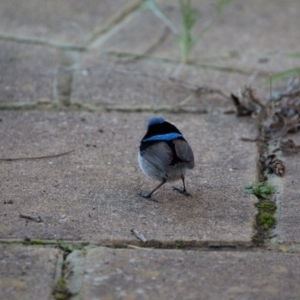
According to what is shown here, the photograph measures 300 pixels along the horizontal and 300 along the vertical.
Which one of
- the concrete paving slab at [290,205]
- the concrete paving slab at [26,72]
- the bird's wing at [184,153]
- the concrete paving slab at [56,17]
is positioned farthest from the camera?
the concrete paving slab at [56,17]

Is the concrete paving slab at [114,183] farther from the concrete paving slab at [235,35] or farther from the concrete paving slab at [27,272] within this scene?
the concrete paving slab at [235,35]

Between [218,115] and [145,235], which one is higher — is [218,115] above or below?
above

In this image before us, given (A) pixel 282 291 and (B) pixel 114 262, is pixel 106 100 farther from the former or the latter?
(A) pixel 282 291

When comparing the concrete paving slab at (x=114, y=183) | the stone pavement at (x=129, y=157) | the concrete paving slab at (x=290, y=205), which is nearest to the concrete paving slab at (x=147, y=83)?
the stone pavement at (x=129, y=157)

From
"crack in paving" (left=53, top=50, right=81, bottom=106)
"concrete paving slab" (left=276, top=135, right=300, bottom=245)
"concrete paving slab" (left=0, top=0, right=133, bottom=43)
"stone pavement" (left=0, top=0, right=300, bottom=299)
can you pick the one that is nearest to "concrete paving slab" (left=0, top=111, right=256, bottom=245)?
"stone pavement" (left=0, top=0, right=300, bottom=299)

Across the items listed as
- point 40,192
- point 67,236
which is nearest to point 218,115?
point 40,192
